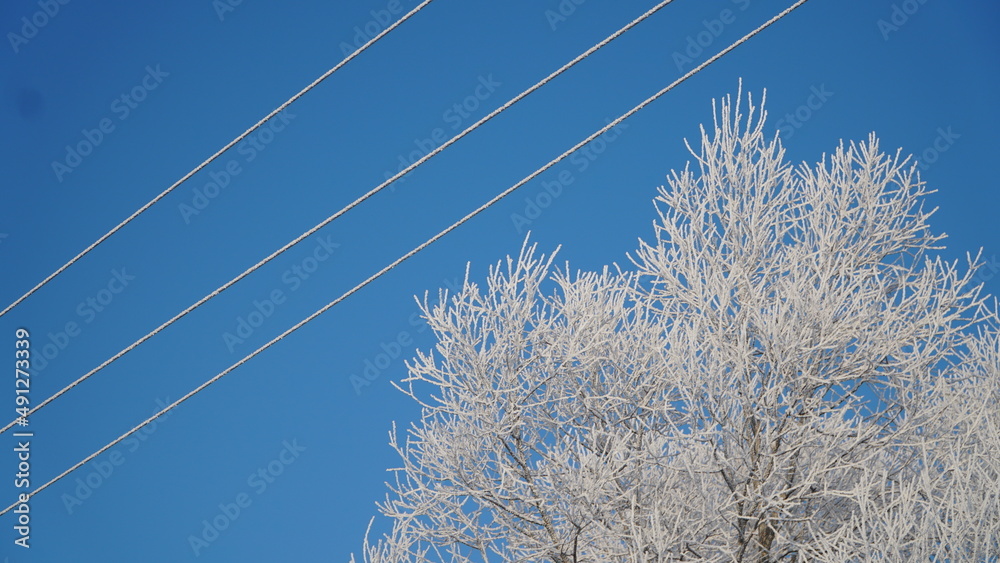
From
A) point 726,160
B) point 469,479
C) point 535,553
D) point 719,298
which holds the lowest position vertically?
point 535,553

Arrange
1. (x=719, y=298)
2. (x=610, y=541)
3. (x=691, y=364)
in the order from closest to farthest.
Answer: (x=691, y=364) → (x=719, y=298) → (x=610, y=541)

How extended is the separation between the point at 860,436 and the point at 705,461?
1853 mm

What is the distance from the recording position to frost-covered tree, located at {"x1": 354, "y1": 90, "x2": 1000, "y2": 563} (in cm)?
A: 783

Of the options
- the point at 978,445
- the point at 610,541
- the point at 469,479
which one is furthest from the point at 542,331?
the point at 978,445

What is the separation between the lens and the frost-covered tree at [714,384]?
783 centimetres

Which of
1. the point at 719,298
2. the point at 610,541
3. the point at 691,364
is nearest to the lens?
the point at 691,364

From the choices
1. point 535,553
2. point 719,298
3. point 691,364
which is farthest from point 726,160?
point 535,553

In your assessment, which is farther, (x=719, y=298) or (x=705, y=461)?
(x=705, y=461)

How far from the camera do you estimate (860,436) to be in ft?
25.3

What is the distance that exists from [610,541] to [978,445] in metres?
3.57

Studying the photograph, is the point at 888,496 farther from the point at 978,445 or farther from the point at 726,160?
the point at 726,160

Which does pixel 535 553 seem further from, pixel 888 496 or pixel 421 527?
pixel 888 496

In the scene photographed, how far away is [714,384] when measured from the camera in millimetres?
7598

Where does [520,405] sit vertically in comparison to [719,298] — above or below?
below
